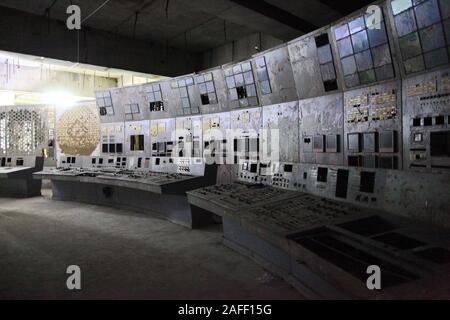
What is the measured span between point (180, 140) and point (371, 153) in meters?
3.33

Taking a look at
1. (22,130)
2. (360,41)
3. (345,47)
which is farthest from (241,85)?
(22,130)

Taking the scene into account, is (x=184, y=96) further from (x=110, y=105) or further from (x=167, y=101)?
(x=110, y=105)

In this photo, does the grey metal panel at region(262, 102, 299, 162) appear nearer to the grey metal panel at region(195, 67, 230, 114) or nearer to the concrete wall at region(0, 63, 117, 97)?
the grey metal panel at region(195, 67, 230, 114)

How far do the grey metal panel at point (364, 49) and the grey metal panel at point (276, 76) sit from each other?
667 millimetres

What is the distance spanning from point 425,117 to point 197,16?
458 cm

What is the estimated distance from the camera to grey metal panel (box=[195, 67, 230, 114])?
4.75 m

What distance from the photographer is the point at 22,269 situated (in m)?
3.04

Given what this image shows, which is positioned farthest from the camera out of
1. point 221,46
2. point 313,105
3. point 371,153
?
point 221,46

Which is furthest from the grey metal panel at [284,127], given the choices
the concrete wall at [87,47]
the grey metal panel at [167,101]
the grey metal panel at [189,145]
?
the concrete wall at [87,47]

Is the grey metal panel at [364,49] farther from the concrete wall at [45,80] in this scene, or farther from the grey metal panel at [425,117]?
the concrete wall at [45,80]

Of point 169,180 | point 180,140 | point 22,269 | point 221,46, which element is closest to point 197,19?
point 221,46

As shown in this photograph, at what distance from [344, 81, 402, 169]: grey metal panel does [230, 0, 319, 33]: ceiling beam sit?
2.08 metres

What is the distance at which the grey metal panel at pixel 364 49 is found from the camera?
8.66 ft
